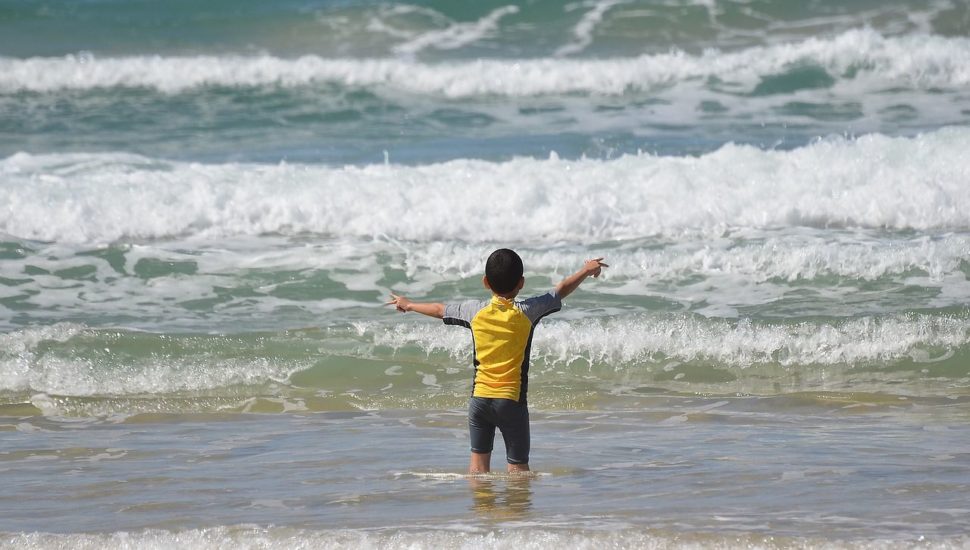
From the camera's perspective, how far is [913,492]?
4.82 m

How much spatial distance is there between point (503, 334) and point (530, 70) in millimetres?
13045

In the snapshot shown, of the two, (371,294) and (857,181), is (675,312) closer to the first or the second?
(371,294)

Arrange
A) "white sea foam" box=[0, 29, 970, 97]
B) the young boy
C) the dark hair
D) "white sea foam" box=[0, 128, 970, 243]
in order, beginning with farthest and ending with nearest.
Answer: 1. "white sea foam" box=[0, 29, 970, 97]
2. "white sea foam" box=[0, 128, 970, 243]
3. the young boy
4. the dark hair

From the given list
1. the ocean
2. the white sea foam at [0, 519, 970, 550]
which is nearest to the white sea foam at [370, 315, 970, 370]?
the ocean

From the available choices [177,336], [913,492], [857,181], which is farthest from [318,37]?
[913,492]

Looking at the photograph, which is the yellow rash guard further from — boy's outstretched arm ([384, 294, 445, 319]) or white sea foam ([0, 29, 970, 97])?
white sea foam ([0, 29, 970, 97])

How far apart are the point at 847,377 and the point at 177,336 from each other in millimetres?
4579

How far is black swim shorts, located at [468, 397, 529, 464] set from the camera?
5.20 meters

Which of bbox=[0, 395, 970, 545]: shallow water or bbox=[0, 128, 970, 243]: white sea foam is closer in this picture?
bbox=[0, 395, 970, 545]: shallow water

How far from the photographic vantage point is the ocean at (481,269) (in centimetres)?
502

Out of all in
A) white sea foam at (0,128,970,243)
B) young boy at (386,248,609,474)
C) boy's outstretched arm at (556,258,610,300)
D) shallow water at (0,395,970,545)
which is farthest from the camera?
white sea foam at (0,128,970,243)

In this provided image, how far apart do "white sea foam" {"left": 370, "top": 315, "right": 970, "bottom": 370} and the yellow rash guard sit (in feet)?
9.61

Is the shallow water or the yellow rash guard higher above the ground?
the yellow rash guard

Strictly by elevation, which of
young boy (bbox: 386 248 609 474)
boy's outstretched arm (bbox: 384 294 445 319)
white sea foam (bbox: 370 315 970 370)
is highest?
boy's outstretched arm (bbox: 384 294 445 319)
